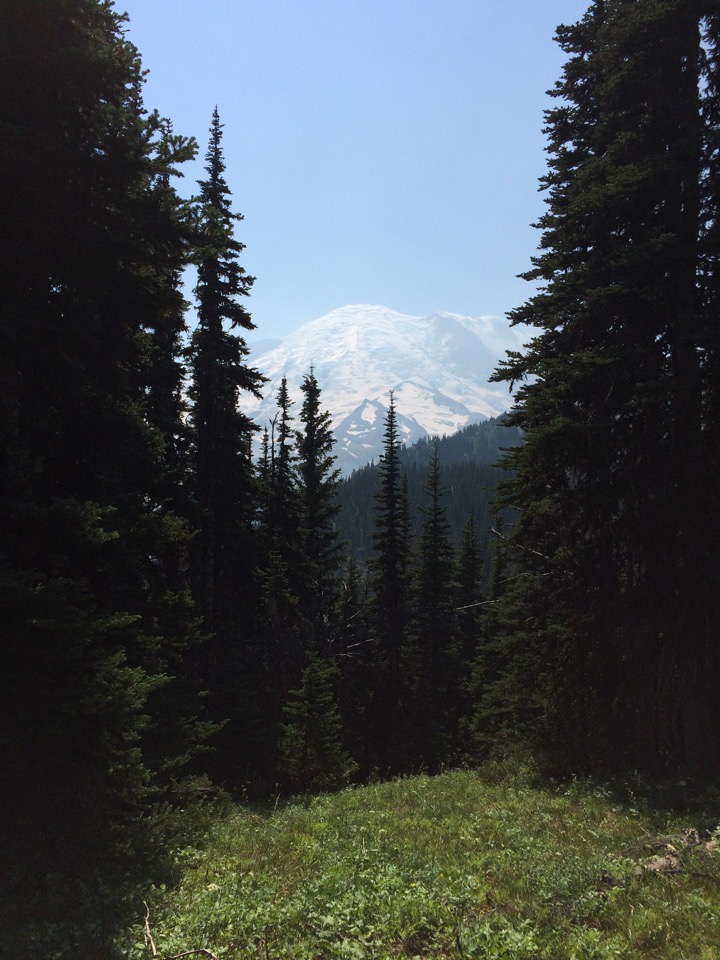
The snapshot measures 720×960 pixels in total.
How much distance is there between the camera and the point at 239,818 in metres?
10.0

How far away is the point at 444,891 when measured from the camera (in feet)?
19.9

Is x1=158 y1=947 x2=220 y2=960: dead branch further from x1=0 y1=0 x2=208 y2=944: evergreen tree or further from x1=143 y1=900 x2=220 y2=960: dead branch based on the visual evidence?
x1=0 y1=0 x2=208 y2=944: evergreen tree

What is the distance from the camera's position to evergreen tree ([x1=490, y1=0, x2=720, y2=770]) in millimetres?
11008

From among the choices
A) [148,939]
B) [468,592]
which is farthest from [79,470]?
[468,592]

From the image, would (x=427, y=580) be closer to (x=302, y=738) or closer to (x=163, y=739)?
(x=302, y=738)

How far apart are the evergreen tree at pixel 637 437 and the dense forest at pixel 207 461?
0.06 meters

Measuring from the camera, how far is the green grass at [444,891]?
201 inches

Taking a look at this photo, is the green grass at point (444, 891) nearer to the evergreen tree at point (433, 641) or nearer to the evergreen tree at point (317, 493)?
the evergreen tree at point (317, 493)

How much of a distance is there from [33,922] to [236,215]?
21.3 meters

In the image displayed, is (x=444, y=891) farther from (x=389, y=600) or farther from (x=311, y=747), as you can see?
(x=389, y=600)

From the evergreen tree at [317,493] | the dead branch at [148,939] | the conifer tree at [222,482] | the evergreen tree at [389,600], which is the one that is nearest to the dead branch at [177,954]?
the dead branch at [148,939]

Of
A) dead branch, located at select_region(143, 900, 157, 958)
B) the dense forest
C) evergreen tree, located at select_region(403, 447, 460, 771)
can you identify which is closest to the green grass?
dead branch, located at select_region(143, 900, 157, 958)

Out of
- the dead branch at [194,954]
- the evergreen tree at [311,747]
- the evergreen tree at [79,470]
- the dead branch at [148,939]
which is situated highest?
the evergreen tree at [79,470]

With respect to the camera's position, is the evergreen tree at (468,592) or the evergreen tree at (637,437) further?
the evergreen tree at (468,592)
